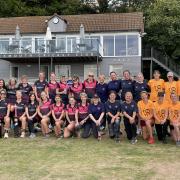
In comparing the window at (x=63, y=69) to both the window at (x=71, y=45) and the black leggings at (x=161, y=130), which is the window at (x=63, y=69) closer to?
the window at (x=71, y=45)

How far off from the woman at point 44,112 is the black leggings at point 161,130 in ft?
9.45

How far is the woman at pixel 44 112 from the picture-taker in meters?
11.5

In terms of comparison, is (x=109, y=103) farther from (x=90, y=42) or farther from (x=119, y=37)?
(x=119, y=37)

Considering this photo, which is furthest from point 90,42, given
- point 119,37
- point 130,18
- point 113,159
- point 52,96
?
point 113,159

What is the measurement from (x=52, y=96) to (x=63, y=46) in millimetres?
17771

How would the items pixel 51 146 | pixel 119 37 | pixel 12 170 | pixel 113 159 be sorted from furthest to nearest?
pixel 119 37 → pixel 51 146 → pixel 113 159 → pixel 12 170

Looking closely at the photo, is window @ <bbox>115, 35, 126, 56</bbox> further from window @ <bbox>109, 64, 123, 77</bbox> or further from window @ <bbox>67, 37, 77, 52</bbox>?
window @ <bbox>67, 37, 77, 52</bbox>

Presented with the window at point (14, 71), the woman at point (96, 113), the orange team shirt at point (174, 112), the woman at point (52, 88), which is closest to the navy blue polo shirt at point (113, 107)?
the woman at point (96, 113)

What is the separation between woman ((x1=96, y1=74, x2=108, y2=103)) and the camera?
484 inches

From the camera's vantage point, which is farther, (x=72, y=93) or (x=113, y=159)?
(x=72, y=93)

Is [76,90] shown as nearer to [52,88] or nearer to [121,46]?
[52,88]

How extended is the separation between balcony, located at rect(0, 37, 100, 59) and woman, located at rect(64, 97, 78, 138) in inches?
706

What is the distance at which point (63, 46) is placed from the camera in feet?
98.4

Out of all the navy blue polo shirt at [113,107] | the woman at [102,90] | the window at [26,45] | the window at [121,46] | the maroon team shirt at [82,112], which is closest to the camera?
the navy blue polo shirt at [113,107]
